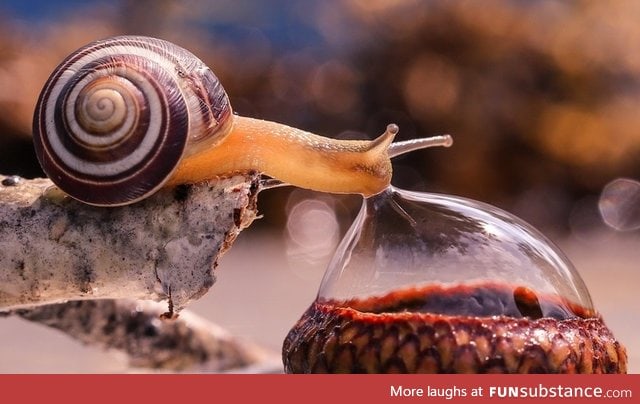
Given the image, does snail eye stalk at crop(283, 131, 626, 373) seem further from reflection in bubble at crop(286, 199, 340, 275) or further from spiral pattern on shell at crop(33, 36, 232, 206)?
reflection in bubble at crop(286, 199, 340, 275)

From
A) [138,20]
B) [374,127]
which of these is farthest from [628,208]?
[138,20]

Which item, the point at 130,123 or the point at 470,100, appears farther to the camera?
the point at 470,100

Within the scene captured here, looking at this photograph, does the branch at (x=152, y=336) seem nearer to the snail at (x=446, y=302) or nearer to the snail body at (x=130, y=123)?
the snail body at (x=130, y=123)

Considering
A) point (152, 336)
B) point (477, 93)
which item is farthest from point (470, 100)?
point (152, 336)

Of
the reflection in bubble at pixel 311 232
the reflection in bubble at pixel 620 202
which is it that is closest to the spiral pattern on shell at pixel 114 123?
the reflection in bubble at pixel 311 232

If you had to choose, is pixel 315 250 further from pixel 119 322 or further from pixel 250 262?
pixel 119 322

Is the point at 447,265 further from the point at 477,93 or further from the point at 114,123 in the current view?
the point at 477,93
